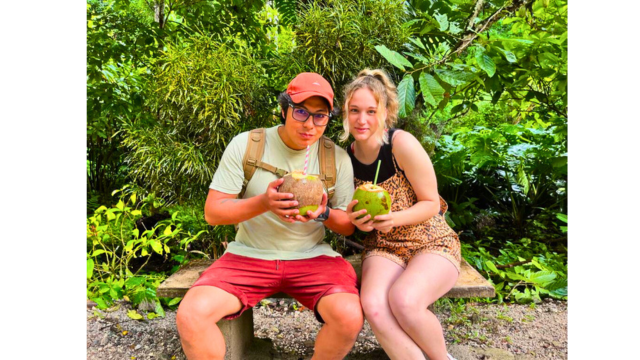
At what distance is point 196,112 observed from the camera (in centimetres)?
317

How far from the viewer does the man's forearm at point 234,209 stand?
6.92 ft

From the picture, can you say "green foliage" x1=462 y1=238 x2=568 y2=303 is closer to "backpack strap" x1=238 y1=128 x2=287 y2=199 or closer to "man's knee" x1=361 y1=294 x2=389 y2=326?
"man's knee" x1=361 y1=294 x2=389 y2=326

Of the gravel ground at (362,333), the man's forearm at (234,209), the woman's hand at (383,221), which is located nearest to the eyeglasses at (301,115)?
the man's forearm at (234,209)

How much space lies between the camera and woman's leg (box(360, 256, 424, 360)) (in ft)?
6.91

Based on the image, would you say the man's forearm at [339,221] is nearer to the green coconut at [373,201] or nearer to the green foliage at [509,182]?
the green coconut at [373,201]

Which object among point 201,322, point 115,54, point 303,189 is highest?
point 115,54

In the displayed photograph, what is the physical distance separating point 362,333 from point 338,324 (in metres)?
1.34

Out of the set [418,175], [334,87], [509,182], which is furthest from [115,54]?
[509,182]

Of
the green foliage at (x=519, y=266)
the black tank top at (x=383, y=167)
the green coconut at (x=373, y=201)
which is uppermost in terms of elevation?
the black tank top at (x=383, y=167)

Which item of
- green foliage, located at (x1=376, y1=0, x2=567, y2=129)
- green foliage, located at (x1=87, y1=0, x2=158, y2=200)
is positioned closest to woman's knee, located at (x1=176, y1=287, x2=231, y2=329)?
green foliage, located at (x1=376, y1=0, x2=567, y2=129)

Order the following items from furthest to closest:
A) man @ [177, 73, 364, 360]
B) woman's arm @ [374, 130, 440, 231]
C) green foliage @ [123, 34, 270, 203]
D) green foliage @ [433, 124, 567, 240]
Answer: green foliage @ [433, 124, 567, 240] < green foliage @ [123, 34, 270, 203] < woman's arm @ [374, 130, 440, 231] < man @ [177, 73, 364, 360]

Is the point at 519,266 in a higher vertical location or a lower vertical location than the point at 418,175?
lower

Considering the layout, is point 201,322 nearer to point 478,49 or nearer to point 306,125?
point 306,125

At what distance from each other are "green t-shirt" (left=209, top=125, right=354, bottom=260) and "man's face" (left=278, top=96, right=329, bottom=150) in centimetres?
12
